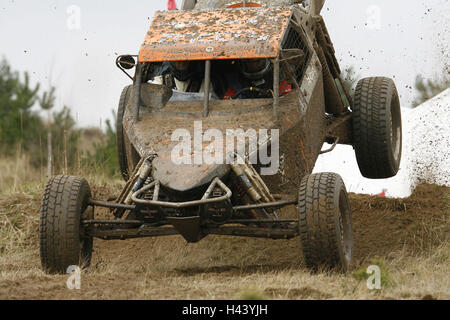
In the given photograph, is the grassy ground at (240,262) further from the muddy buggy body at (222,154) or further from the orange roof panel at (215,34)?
the orange roof panel at (215,34)

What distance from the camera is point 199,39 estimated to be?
22.4 ft

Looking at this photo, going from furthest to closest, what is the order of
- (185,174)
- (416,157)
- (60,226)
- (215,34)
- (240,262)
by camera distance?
(416,157), (240,262), (215,34), (60,226), (185,174)

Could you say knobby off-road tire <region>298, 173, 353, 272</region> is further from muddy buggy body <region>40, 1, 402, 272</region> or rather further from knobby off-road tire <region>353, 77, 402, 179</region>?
knobby off-road tire <region>353, 77, 402, 179</region>

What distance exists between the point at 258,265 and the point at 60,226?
1.95 metres

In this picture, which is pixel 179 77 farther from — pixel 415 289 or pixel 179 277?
pixel 415 289

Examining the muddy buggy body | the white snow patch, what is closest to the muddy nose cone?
the muddy buggy body

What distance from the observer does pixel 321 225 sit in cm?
573

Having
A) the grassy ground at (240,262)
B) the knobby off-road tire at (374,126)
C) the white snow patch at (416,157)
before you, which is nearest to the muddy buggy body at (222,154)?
the grassy ground at (240,262)

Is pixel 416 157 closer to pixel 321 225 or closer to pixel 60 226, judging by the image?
pixel 321 225

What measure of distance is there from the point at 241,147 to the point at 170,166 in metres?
0.55

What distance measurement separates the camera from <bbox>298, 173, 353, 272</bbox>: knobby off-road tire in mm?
5730

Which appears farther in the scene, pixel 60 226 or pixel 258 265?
pixel 258 265

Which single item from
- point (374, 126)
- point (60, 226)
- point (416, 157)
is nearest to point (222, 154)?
point (60, 226)

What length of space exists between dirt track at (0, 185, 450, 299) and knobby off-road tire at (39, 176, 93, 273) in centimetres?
17
